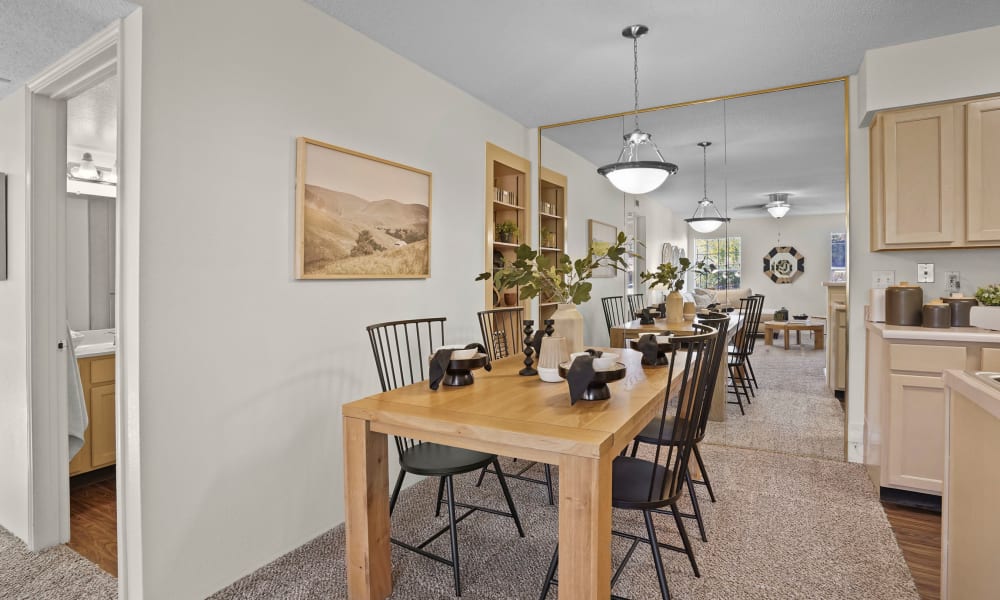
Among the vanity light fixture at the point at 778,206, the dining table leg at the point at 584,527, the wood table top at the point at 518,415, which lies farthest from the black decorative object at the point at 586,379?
the vanity light fixture at the point at 778,206

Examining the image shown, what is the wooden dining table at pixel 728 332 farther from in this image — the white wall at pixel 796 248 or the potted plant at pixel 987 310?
the potted plant at pixel 987 310

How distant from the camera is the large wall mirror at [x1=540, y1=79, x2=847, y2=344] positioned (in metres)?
3.47

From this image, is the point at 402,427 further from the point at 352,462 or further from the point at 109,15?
the point at 109,15

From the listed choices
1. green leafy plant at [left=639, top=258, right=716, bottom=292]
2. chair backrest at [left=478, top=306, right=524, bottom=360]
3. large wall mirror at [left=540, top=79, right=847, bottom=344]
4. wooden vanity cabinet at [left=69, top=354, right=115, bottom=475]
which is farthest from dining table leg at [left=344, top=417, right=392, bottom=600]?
green leafy plant at [left=639, top=258, right=716, bottom=292]

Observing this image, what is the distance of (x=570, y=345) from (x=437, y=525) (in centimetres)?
109

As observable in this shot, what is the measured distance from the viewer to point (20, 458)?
7.86ft

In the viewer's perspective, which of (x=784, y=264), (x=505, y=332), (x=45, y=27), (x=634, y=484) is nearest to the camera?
(x=634, y=484)

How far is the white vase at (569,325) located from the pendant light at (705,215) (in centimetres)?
218

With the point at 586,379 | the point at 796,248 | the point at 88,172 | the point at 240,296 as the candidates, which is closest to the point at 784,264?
the point at 796,248

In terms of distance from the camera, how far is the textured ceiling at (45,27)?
Result: 1.78 m

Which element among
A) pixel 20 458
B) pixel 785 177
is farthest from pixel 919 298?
pixel 20 458

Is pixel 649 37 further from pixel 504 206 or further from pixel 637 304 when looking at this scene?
pixel 637 304

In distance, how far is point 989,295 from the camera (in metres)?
2.72

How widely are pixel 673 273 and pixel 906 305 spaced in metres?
1.57
